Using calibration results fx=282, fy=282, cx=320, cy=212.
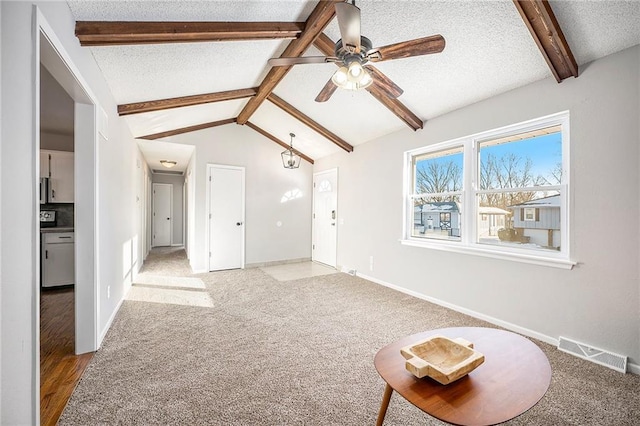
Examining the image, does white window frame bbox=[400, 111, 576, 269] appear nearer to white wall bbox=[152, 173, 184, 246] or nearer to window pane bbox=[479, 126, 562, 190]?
window pane bbox=[479, 126, 562, 190]

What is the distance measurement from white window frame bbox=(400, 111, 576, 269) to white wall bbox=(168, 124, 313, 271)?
275cm

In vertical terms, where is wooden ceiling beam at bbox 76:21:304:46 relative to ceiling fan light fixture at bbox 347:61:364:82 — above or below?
above

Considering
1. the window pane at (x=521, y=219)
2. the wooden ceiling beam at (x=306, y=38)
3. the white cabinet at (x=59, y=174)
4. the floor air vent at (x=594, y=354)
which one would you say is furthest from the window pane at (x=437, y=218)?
the white cabinet at (x=59, y=174)

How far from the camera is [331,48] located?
2908mm

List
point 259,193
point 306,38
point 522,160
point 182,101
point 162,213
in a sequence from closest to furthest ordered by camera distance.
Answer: point 306,38 < point 522,160 < point 182,101 < point 259,193 < point 162,213

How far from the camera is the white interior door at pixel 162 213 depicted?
864cm

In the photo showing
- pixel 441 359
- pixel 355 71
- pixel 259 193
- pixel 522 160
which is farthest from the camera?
pixel 259 193

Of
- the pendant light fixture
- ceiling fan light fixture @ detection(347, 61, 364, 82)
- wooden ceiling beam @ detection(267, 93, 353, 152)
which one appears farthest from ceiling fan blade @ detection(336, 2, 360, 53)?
the pendant light fixture

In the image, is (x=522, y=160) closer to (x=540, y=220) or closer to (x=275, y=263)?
(x=540, y=220)

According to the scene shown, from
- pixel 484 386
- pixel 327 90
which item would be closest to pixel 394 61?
pixel 327 90

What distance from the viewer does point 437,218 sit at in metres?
3.81

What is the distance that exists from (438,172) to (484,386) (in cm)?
301

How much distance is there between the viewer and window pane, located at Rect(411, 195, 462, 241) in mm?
3561

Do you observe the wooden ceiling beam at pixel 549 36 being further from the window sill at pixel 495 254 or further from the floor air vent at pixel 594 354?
the floor air vent at pixel 594 354
